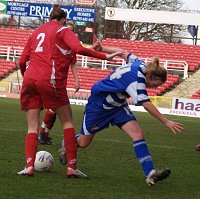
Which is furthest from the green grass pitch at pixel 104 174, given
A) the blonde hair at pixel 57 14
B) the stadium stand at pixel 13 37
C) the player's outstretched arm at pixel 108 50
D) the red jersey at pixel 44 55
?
the stadium stand at pixel 13 37

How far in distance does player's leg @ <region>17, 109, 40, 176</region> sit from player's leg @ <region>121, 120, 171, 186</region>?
3.59ft

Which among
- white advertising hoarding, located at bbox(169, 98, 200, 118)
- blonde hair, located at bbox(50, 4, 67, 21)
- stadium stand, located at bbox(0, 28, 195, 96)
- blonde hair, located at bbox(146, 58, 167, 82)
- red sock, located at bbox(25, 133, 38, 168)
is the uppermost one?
blonde hair, located at bbox(50, 4, 67, 21)

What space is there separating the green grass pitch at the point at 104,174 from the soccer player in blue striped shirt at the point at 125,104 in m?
0.37

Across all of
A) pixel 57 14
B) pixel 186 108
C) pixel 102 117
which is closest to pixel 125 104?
pixel 102 117

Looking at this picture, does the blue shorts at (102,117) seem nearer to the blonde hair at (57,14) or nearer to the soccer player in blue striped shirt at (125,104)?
the soccer player in blue striped shirt at (125,104)

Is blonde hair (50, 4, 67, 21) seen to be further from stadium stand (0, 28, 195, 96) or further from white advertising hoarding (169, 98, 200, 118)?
stadium stand (0, 28, 195, 96)

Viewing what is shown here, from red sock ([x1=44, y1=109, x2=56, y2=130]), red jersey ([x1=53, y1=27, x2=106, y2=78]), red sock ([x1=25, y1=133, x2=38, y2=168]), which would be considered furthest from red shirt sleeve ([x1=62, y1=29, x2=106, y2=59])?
red sock ([x1=44, y1=109, x2=56, y2=130])

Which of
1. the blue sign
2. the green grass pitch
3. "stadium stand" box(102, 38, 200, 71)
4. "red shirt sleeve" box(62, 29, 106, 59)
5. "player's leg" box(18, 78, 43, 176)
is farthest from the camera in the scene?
the blue sign

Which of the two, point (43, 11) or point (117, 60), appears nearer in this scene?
point (117, 60)

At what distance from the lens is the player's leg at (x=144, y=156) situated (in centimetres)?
825

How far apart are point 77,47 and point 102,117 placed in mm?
1034

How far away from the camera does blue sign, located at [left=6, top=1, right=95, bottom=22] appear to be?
53438 millimetres

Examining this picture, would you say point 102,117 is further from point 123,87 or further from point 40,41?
point 40,41

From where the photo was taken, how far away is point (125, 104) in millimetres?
8875
